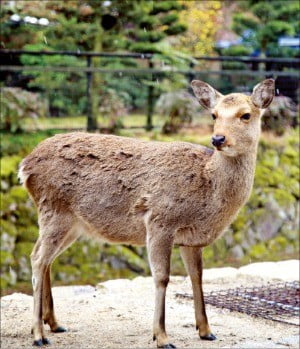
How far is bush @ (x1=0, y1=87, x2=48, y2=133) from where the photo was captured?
44.9 ft

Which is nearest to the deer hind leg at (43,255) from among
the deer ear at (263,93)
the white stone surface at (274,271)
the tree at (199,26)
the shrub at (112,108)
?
the deer ear at (263,93)

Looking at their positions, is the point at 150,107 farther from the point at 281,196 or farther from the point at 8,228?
the point at 8,228

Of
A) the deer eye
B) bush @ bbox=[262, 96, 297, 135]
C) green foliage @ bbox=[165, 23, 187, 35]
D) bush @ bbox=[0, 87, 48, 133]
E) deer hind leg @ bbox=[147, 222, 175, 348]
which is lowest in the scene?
deer hind leg @ bbox=[147, 222, 175, 348]

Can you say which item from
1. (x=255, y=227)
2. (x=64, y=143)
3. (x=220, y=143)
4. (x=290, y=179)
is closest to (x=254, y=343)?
(x=220, y=143)

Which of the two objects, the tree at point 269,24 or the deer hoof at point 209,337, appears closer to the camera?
the deer hoof at point 209,337

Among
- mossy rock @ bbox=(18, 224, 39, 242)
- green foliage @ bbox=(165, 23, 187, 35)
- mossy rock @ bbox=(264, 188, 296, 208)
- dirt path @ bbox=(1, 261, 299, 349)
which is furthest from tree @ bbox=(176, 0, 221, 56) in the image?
dirt path @ bbox=(1, 261, 299, 349)

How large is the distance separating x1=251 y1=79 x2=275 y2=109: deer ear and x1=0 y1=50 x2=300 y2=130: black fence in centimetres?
741

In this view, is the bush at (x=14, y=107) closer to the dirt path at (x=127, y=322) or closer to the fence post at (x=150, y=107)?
the fence post at (x=150, y=107)

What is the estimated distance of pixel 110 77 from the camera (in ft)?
50.7

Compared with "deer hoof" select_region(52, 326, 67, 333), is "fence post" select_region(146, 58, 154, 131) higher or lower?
higher

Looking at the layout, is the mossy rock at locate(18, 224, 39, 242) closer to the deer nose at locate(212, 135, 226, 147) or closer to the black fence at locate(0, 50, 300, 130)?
the black fence at locate(0, 50, 300, 130)

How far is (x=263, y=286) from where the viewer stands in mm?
9477

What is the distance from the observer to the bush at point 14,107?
44.9 feet

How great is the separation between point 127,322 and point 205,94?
88.6 inches
